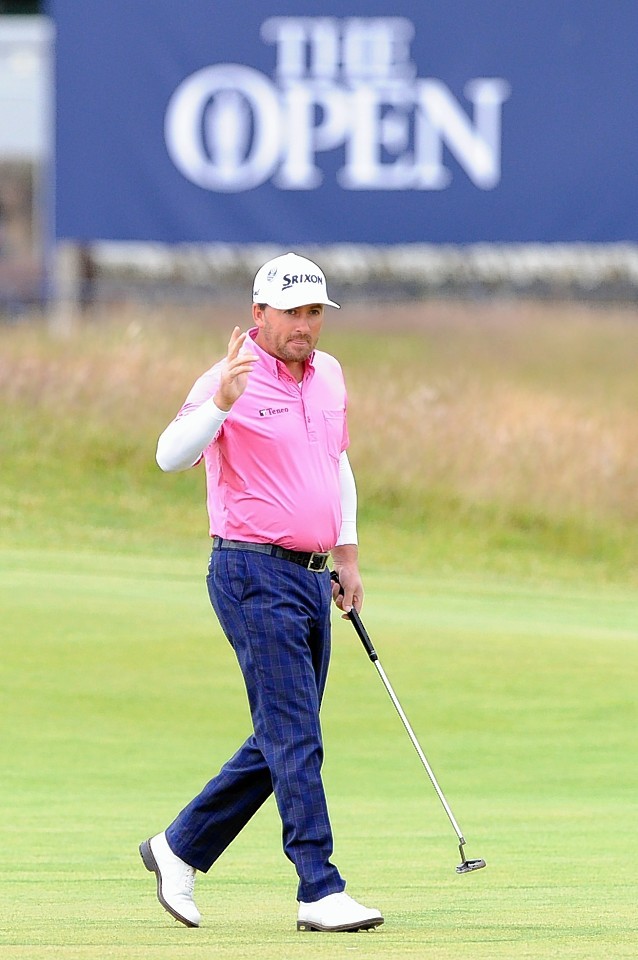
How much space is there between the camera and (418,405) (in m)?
21.3

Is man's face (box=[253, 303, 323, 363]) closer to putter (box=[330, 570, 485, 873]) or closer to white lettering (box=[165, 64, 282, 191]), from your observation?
putter (box=[330, 570, 485, 873])

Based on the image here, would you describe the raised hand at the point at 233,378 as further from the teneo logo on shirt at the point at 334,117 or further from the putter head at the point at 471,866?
the teneo logo on shirt at the point at 334,117

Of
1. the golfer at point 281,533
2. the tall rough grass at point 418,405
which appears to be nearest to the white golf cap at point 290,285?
the golfer at point 281,533

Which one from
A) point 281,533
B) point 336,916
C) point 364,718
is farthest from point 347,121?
point 336,916

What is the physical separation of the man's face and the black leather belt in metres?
0.50

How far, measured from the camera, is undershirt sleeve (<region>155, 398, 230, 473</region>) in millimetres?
5031

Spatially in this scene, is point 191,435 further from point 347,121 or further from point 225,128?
point 225,128

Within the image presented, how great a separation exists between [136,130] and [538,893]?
57.2 ft

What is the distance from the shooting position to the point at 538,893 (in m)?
5.76

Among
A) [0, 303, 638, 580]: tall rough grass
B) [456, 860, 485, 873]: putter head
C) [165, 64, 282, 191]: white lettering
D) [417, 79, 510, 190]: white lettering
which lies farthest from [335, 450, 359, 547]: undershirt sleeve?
[165, 64, 282, 191]: white lettering

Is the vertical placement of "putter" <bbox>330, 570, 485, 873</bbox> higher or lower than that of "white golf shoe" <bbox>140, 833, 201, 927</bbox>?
higher

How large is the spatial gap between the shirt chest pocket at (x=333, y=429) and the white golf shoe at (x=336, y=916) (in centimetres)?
117

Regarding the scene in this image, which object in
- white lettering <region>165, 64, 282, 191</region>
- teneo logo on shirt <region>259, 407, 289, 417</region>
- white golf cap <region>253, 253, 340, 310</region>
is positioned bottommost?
teneo logo on shirt <region>259, 407, 289, 417</region>

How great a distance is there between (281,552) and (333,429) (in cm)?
38
